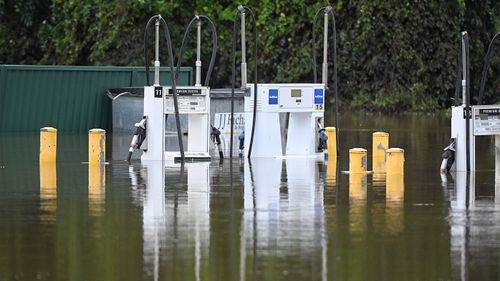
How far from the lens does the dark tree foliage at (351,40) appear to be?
41000mm

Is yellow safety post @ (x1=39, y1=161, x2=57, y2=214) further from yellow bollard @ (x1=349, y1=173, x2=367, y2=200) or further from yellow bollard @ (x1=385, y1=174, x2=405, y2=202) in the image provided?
yellow bollard @ (x1=385, y1=174, x2=405, y2=202)

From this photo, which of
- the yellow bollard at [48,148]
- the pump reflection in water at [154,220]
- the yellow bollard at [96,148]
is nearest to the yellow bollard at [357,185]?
the pump reflection in water at [154,220]

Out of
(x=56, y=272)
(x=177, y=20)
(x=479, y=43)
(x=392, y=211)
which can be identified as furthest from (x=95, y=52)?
(x=56, y=272)

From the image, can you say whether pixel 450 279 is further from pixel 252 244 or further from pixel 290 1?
pixel 290 1

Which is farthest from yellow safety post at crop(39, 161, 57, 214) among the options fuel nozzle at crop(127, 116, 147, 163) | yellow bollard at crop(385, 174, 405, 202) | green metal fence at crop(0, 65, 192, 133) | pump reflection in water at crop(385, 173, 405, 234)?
green metal fence at crop(0, 65, 192, 133)

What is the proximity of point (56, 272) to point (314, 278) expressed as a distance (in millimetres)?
2023

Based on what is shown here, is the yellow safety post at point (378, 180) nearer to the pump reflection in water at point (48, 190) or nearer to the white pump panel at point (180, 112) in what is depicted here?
the white pump panel at point (180, 112)

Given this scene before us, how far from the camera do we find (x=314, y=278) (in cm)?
1042

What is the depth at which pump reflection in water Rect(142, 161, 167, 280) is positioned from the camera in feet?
36.7

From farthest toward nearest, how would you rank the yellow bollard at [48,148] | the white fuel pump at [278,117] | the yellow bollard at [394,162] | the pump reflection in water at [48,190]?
the white fuel pump at [278,117] < the yellow bollard at [48,148] < the yellow bollard at [394,162] < the pump reflection in water at [48,190]

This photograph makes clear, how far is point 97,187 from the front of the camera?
1689 centimetres

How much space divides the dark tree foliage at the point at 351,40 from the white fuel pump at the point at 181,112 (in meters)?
20.0

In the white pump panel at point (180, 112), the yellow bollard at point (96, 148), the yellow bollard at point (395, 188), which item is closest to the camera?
the yellow bollard at point (395, 188)

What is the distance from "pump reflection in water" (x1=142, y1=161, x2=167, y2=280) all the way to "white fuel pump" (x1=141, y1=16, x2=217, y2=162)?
1.19 m
